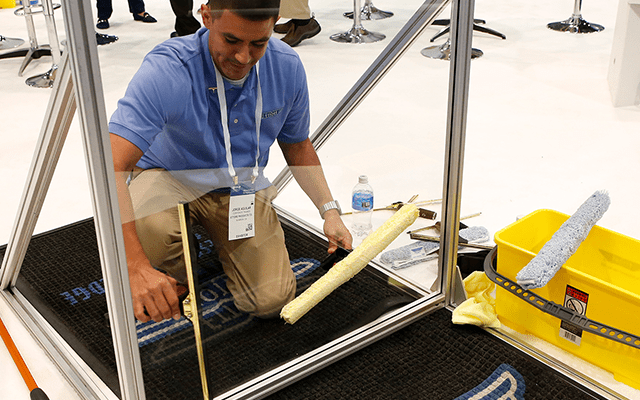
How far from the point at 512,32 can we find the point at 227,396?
428cm

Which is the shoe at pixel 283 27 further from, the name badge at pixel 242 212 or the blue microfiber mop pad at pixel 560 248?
the blue microfiber mop pad at pixel 560 248

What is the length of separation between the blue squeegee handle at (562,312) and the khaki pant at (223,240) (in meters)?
0.60

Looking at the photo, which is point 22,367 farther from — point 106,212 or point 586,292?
point 586,292

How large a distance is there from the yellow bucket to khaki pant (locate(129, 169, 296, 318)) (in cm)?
66

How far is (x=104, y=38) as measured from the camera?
3.34 feet

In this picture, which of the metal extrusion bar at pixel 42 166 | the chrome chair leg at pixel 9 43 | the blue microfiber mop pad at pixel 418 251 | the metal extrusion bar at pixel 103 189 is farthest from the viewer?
the chrome chair leg at pixel 9 43

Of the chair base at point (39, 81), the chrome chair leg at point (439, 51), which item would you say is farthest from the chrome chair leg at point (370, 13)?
the chair base at point (39, 81)

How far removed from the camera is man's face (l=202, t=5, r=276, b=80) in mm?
1143

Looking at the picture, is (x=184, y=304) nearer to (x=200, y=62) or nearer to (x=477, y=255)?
(x=200, y=62)

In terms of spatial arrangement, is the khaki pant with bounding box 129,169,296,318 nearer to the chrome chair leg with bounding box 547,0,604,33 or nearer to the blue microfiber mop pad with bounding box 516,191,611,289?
the blue microfiber mop pad with bounding box 516,191,611,289


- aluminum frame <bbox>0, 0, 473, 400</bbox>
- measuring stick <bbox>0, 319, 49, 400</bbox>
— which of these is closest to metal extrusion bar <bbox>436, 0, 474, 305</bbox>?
aluminum frame <bbox>0, 0, 473, 400</bbox>

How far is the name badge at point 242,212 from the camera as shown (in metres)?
1.32

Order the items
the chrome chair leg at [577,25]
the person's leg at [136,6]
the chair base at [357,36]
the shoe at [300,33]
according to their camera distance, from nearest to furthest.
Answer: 1. the person's leg at [136,6]
2. the shoe at [300,33]
3. the chair base at [357,36]
4. the chrome chair leg at [577,25]

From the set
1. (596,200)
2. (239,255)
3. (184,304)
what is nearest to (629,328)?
(596,200)
